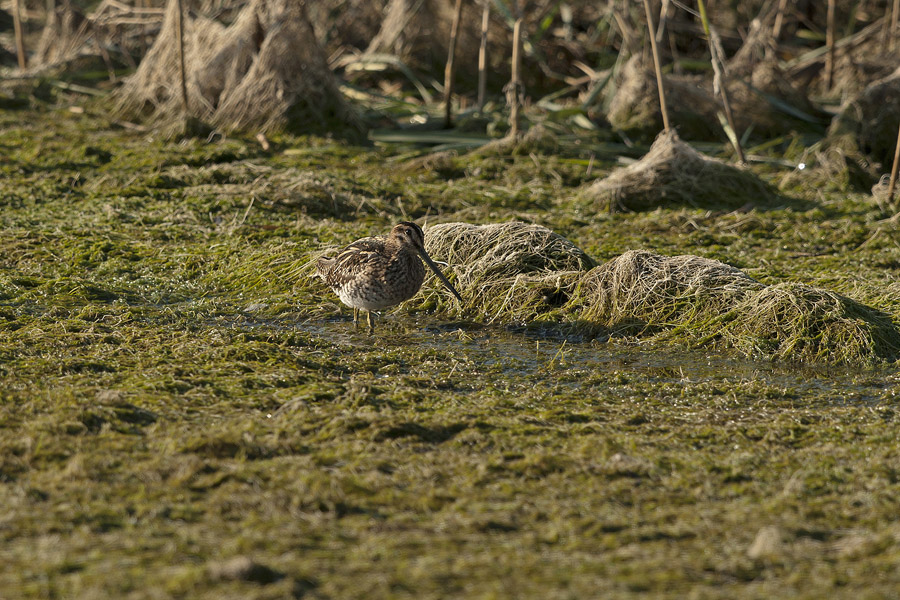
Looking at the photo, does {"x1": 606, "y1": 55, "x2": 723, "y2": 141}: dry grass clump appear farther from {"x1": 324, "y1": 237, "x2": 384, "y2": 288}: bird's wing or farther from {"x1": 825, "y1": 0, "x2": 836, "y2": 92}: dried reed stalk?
{"x1": 324, "y1": 237, "x2": 384, "y2": 288}: bird's wing

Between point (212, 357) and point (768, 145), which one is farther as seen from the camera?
point (768, 145)

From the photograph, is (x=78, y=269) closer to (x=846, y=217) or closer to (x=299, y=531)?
(x=299, y=531)

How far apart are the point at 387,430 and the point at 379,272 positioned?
188cm

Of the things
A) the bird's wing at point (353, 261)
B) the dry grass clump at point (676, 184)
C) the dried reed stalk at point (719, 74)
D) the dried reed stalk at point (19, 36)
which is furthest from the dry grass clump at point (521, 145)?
the dried reed stalk at point (19, 36)

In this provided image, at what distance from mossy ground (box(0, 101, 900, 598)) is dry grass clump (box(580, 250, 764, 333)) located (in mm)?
384

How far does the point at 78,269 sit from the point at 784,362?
5011mm

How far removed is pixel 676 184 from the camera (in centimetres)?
997

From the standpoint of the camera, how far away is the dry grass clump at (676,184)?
9.83 m

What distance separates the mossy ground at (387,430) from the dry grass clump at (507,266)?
239 mm

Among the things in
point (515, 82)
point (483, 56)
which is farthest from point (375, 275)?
point (483, 56)

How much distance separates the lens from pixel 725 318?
6918 mm

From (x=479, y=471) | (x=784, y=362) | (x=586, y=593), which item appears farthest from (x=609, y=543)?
(x=784, y=362)

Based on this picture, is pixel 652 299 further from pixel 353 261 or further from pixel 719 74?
pixel 719 74

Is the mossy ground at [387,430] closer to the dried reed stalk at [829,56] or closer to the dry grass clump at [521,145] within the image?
the dry grass clump at [521,145]
